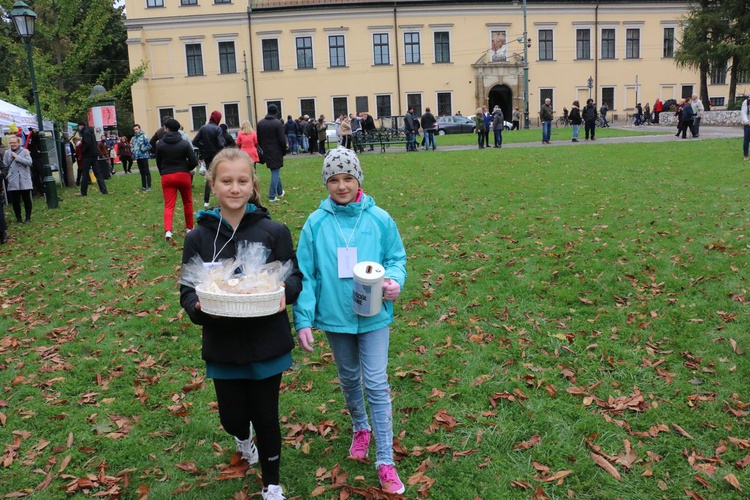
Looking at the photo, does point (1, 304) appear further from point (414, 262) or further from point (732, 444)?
point (732, 444)

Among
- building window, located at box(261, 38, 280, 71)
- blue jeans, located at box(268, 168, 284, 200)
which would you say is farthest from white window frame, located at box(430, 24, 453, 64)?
blue jeans, located at box(268, 168, 284, 200)

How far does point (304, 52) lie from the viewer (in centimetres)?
4731

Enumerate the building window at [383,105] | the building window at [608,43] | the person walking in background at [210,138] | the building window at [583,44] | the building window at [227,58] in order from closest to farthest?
1. the person walking in background at [210,138]
2. the building window at [227,58]
3. the building window at [383,105]
4. the building window at [583,44]
5. the building window at [608,43]

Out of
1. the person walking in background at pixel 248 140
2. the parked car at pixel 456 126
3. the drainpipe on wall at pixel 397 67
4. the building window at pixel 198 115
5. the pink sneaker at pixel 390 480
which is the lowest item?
the pink sneaker at pixel 390 480

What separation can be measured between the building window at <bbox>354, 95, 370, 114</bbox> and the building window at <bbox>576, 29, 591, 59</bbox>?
17.6 m

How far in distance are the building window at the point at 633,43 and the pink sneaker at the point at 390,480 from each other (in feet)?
177

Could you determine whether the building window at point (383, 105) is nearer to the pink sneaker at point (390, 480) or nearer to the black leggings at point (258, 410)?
the pink sneaker at point (390, 480)

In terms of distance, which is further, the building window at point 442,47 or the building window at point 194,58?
the building window at point 442,47

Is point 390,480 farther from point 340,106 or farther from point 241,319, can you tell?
point 340,106

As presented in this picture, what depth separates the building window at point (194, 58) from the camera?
46.4 m

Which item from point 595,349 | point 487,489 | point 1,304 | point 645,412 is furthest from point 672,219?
point 1,304

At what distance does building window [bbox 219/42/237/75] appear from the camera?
46750 mm

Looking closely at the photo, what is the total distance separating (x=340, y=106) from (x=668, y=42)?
27.7 m

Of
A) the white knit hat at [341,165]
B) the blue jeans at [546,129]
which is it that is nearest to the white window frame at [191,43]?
the blue jeans at [546,129]
